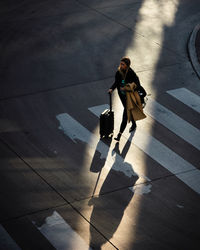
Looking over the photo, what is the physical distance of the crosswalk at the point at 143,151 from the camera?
28.1 ft

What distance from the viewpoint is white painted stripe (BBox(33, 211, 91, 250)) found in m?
8.37

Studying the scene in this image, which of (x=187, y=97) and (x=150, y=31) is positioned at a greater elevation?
(x=150, y=31)

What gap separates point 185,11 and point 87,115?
9.58m

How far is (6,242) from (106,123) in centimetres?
408

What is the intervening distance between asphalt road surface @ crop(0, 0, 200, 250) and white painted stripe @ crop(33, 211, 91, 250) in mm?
20

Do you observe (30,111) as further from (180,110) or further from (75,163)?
(180,110)

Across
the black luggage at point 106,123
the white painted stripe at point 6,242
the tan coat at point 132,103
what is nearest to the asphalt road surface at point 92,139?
the white painted stripe at point 6,242

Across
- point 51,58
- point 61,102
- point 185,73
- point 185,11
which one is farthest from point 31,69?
point 185,11

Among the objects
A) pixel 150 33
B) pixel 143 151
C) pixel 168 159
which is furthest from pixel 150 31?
pixel 168 159

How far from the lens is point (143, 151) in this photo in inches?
441

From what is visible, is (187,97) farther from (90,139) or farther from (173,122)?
(90,139)

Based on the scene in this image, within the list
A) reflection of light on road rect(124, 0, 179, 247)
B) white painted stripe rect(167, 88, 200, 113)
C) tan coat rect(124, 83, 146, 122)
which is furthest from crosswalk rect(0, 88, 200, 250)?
reflection of light on road rect(124, 0, 179, 247)

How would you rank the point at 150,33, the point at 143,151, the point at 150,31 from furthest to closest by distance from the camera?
the point at 150,31
the point at 150,33
the point at 143,151

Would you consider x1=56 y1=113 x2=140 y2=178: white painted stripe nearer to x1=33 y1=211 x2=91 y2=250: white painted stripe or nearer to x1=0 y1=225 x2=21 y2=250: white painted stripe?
x1=33 y1=211 x2=91 y2=250: white painted stripe
